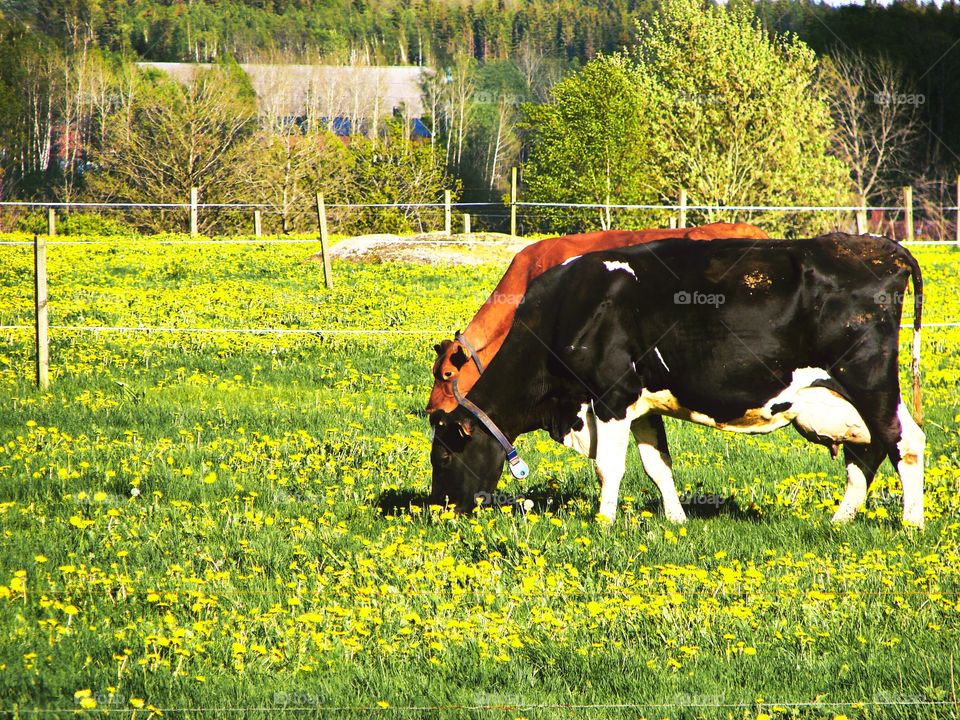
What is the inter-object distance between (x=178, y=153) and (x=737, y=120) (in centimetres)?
2356

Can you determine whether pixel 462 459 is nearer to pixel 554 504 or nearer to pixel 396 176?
pixel 554 504

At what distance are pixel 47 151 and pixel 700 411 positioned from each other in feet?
258

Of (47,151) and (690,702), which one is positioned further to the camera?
(47,151)

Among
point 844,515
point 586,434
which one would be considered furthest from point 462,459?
point 844,515

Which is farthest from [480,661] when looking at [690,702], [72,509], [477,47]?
[477,47]

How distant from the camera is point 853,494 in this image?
771 cm

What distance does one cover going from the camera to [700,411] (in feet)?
24.6

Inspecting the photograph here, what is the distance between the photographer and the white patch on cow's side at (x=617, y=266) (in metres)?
7.57

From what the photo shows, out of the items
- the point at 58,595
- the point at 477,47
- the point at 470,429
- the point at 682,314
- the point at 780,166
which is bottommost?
the point at 58,595

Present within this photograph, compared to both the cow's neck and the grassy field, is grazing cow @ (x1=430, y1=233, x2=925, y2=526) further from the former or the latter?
the grassy field

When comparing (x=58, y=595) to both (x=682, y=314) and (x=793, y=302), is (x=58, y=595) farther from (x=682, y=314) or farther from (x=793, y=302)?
(x=793, y=302)

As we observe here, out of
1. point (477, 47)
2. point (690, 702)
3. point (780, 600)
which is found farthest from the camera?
point (477, 47)

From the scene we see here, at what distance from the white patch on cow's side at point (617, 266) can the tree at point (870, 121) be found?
177 ft

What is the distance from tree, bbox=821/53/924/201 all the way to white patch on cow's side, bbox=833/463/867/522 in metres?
53.6
